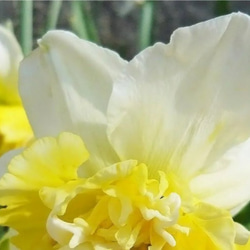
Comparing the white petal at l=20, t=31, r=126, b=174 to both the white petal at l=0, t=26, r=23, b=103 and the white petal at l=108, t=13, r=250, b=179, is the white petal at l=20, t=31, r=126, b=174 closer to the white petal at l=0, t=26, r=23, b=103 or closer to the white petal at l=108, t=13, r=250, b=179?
the white petal at l=108, t=13, r=250, b=179

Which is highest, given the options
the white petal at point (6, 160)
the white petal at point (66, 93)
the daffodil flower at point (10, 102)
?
the white petal at point (66, 93)

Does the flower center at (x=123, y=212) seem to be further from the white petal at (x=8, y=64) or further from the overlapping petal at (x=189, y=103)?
the white petal at (x=8, y=64)

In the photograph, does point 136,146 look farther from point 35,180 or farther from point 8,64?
point 8,64

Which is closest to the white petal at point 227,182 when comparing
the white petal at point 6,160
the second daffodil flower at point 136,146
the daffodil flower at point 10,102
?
the second daffodil flower at point 136,146

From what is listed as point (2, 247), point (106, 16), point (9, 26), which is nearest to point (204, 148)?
point (2, 247)

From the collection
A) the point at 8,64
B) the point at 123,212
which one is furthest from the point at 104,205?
the point at 8,64
